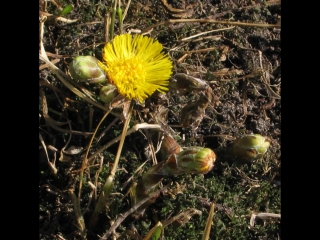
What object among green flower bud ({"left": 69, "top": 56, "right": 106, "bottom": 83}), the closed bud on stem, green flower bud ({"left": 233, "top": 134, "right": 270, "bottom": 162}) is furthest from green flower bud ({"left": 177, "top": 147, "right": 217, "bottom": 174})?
→ green flower bud ({"left": 69, "top": 56, "right": 106, "bottom": 83})

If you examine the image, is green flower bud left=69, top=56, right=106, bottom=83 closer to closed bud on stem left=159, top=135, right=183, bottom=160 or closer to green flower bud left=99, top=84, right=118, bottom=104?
green flower bud left=99, top=84, right=118, bottom=104

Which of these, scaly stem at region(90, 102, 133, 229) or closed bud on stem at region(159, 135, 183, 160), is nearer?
scaly stem at region(90, 102, 133, 229)

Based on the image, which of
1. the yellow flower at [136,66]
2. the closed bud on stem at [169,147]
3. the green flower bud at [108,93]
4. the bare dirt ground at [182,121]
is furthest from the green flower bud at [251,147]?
the green flower bud at [108,93]

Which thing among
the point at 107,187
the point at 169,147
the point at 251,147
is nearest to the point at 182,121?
the point at 169,147

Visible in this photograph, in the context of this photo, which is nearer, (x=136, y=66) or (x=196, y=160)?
(x=196, y=160)

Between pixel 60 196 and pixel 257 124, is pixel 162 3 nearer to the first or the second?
pixel 257 124

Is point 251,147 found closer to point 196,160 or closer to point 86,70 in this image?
point 196,160
